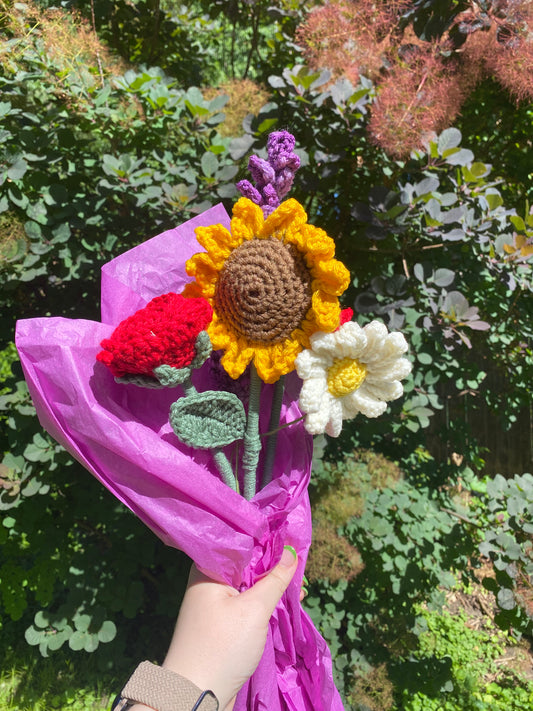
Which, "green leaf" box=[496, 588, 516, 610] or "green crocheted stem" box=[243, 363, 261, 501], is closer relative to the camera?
"green crocheted stem" box=[243, 363, 261, 501]

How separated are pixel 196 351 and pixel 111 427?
0.65 feet

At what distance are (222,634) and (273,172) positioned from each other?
86 centimetres

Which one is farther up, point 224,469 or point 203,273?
point 203,273

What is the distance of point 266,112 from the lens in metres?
1.44

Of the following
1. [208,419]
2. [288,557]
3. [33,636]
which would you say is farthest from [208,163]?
[33,636]

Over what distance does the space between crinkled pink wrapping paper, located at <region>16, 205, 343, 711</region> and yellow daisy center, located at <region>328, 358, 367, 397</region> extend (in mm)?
222

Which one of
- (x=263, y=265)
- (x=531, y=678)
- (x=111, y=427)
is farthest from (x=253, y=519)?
(x=531, y=678)

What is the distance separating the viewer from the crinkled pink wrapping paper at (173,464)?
0.81m

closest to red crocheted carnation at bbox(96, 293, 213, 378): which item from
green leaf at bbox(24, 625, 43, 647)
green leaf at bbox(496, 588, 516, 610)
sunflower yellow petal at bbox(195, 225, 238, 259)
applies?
sunflower yellow petal at bbox(195, 225, 238, 259)

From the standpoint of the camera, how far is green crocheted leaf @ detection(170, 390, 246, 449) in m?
0.81

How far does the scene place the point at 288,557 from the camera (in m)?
0.96

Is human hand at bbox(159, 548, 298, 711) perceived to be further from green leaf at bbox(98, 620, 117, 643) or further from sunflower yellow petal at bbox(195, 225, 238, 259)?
green leaf at bbox(98, 620, 117, 643)

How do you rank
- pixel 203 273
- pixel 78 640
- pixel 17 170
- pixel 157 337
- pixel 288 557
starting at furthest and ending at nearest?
1. pixel 78 640
2. pixel 17 170
3. pixel 288 557
4. pixel 203 273
5. pixel 157 337

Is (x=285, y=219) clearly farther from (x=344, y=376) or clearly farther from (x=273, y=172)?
(x=344, y=376)
